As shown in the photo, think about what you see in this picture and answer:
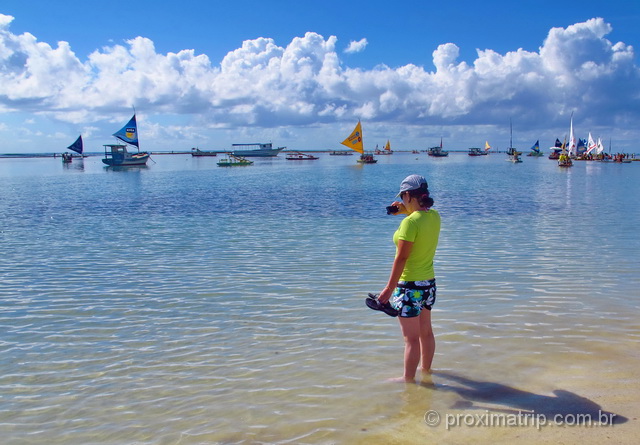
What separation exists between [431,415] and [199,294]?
18.0 ft

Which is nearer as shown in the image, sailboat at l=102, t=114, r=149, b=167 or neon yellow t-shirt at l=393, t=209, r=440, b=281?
neon yellow t-shirt at l=393, t=209, r=440, b=281

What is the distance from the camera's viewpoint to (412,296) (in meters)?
4.75

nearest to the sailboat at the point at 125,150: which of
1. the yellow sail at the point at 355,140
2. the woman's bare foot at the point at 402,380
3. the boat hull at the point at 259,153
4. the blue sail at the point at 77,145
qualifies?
the blue sail at the point at 77,145

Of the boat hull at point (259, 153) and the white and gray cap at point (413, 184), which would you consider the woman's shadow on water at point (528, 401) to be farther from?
the boat hull at point (259, 153)

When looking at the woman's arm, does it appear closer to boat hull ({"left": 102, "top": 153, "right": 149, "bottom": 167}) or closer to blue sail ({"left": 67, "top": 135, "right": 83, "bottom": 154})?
boat hull ({"left": 102, "top": 153, "right": 149, "bottom": 167})

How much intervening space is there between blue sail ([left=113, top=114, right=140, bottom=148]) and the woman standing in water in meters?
84.2

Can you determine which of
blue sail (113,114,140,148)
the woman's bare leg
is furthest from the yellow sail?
the woman's bare leg

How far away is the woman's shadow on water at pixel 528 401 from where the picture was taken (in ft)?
14.3

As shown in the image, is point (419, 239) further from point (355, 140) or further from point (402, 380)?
point (355, 140)

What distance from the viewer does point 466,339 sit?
6.41 metres

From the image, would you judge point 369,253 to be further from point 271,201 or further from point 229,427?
point 271,201

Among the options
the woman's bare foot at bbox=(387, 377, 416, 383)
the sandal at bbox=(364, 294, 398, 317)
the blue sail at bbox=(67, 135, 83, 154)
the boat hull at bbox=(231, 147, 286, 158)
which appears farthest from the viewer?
the boat hull at bbox=(231, 147, 286, 158)

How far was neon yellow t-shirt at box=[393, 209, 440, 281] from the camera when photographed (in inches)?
179

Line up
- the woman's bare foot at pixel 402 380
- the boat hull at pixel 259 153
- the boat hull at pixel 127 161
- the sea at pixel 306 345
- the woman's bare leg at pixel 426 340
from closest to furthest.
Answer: the sea at pixel 306 345 < the woman's bare leg at pixel 426 340 < the woman's bare foot at pixel 402 380 < the boat hull at pixel 127 161 < the boat hull at pixel 259 153
